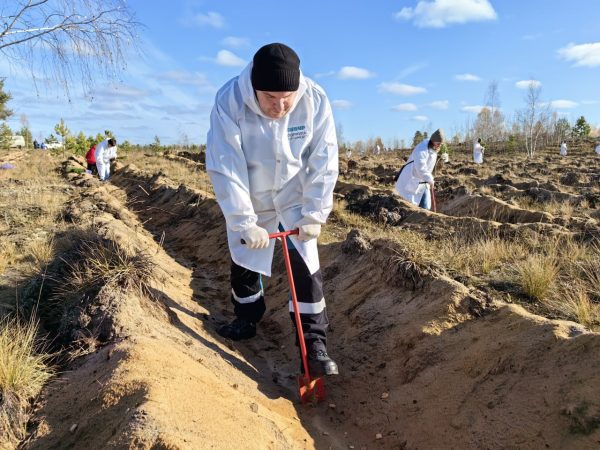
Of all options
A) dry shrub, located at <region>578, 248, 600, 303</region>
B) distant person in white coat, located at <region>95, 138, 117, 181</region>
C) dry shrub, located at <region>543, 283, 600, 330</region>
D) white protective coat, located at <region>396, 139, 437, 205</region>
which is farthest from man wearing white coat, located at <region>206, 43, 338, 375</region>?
distant person in white coat, located at <region>95, 138, 117, 181</region>

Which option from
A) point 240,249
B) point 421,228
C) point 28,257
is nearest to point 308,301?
point 240,249

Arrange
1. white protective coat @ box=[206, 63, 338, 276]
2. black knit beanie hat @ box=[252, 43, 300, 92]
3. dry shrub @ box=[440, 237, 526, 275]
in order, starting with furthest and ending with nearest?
dry shrub @ box=[440, 237, 526, 275]
white protective coat @ box=[206, 63, 338, 276]
black knit beanie hat @ box=[252, 43, 300, 92]

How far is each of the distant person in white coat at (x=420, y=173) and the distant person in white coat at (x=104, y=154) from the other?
36.2 feet

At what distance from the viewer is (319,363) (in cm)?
353

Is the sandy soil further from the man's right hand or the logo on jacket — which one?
the logo on jacket

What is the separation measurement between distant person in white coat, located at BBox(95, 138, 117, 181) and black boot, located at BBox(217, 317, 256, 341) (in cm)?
1357

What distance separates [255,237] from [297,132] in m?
0.90

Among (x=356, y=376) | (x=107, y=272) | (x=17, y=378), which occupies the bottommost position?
(x=356, y=376)

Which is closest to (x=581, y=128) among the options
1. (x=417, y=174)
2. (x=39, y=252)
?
(x=417, y=174)

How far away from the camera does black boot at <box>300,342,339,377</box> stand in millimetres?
3516

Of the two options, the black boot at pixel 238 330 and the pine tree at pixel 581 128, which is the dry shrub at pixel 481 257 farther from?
the pine tree at pixel 581 128

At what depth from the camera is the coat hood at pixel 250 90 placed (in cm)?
329

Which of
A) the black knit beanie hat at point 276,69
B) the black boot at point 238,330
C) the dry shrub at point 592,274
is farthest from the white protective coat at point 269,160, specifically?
the dry shrub at point 592,274

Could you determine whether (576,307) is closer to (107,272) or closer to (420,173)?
(107,272)
